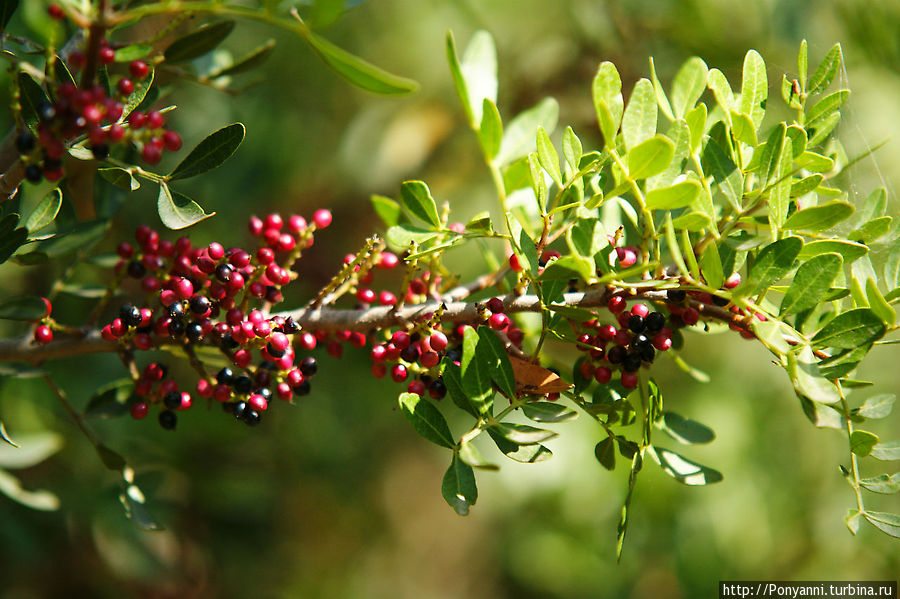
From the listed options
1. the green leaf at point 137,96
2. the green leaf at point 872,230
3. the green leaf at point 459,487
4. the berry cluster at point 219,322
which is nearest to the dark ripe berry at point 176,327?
the berry cluster at point 219,322

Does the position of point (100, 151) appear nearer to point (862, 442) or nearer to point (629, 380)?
point (629, 380)

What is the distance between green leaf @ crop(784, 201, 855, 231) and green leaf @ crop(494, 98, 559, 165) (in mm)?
386

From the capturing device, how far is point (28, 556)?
1.31 metres

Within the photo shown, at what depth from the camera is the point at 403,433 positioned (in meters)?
2.35

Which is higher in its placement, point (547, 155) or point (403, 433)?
point (547, 155)

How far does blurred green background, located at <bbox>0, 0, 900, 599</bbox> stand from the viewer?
1.50 m

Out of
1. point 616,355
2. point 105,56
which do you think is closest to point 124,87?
point 105,56

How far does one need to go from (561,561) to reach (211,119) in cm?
157

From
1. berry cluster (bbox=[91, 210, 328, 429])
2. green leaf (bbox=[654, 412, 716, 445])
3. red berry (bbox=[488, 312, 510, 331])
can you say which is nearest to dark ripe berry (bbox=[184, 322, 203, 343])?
berry cluster (bbox=[91, 210, 328, 429])

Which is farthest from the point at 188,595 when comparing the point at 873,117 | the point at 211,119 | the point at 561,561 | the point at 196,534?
the point at 873,117

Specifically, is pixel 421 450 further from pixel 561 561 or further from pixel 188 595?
pixel 188 595

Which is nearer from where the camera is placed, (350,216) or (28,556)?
(28,556)

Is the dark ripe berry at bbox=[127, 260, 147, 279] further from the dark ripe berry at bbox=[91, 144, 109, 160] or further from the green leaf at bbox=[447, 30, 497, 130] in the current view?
the green leaf at bbox=[447, 30, 497, 130]

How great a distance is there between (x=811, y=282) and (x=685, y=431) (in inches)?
11.1
